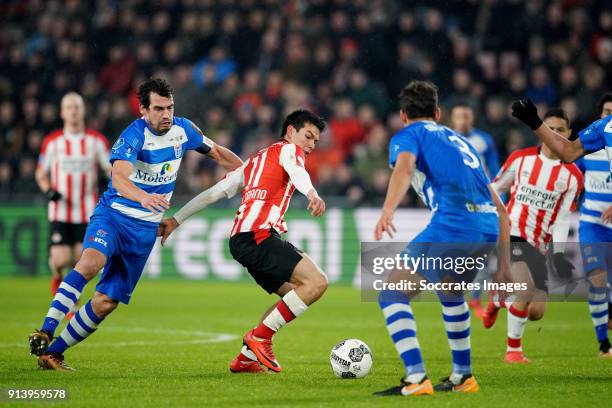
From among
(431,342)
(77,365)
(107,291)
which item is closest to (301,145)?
(107,291)

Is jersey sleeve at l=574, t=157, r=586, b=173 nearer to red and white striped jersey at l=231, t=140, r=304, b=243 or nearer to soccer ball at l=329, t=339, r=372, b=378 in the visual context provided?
red and white striped jersey at l=231, t=140, r=304, b=243

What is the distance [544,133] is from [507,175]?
101 inches

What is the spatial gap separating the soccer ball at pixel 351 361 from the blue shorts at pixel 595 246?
313 centimetres

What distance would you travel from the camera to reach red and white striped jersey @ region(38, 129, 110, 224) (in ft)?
41.7

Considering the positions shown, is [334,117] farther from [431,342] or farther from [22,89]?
[431,342]

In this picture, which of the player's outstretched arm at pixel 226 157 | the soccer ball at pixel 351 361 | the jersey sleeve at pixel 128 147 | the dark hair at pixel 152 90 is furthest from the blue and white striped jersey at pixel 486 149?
the jersey sleeve at pixel 128 147

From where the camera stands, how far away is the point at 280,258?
7840 mm

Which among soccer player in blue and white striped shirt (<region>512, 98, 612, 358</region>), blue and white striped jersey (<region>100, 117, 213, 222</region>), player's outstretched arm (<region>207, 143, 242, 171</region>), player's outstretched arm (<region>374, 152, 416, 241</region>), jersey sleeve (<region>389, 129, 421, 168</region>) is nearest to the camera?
player's outstretched arm (<region>374, 152, 416, 241</region>)

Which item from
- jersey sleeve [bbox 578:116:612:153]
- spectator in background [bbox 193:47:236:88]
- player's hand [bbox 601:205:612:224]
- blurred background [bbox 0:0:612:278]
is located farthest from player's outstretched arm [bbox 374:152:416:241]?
spectator in background [bbox 193:47:236:88]

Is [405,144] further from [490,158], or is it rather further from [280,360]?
[490,158]

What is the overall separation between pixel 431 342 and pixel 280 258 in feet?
10.5

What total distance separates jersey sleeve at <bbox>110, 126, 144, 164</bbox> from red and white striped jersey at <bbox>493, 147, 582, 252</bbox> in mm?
3716

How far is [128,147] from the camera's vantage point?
7.85 metres

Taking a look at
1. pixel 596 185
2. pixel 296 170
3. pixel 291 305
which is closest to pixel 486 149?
pixel 596 185
